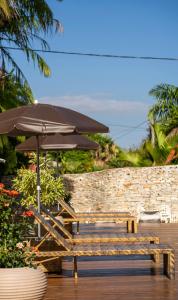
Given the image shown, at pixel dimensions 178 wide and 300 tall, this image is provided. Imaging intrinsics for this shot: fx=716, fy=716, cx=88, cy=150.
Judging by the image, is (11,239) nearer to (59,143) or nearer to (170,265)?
(170,265)

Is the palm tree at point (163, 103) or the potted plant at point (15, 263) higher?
the palm tree at point (163, 103)

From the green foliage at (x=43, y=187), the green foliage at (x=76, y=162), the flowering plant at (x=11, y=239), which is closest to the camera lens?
the flowering plant at (x=11, y=239)

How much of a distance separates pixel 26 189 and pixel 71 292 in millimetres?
10640

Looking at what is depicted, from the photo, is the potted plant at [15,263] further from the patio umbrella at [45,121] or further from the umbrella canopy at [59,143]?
the umbrella canopy at [59,143]

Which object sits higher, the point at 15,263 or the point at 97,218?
the point at 97,218

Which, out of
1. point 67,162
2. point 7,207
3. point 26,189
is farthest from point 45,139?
point 67,162

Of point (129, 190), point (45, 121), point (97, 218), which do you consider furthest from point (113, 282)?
point (129, 190)

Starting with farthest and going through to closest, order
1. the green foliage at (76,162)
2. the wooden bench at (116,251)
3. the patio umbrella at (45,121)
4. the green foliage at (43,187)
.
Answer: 1. the green foliage at (76,162)
2. the green foliage at (43,187)
3. the patio umbrella at (45,121)
4. the wooden bench at (116,251)

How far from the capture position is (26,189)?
1786cm

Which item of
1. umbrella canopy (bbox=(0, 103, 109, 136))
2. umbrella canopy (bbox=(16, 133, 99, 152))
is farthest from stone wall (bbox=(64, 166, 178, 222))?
umbrella canopy (bbox=(0, 103, 109, 136))

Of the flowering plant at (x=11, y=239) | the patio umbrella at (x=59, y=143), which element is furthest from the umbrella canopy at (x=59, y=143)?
the flowering plant at (x=11, y=239)

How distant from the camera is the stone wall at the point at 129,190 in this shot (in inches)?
872

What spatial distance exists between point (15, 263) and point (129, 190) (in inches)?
652

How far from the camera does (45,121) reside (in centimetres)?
877
